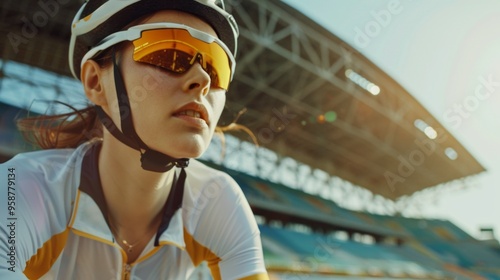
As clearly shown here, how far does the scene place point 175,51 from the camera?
1.21m

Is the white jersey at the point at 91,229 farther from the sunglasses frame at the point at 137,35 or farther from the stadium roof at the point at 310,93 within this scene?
the stadium roof at the point at 310,93

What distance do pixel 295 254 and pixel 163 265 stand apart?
43.8ft

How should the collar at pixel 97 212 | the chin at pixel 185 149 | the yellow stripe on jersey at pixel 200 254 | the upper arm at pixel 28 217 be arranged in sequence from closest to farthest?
the upper arm at pixel 28 217
the chin at pixel 185 149
the collar at pixel 97 212
the yellow stripe on jersey at pixel 200 254

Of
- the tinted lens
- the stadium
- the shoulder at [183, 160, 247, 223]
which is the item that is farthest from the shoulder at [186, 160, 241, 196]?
the stadium

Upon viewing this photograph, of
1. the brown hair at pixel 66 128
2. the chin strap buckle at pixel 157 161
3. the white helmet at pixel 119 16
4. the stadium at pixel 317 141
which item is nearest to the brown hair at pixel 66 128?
the brown hair at pixel 66 128

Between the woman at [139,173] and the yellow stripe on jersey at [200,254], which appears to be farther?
the yellow stripe on jersey at [200,254]

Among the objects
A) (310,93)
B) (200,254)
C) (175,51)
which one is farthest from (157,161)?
(310,93)

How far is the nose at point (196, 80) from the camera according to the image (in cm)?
115

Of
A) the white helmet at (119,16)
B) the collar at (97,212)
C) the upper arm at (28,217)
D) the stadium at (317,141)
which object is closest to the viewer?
the upper arm at (28,217)

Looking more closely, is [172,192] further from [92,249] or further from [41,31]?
[41,31]

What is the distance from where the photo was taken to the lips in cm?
112

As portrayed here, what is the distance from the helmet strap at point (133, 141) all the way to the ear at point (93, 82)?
12 cm

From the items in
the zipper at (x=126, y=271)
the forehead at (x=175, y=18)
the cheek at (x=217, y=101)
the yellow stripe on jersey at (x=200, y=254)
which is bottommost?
the zipper at (x=126, y=271)

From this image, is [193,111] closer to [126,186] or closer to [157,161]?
[157,161]
